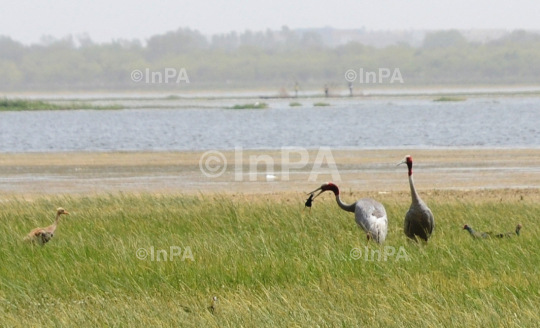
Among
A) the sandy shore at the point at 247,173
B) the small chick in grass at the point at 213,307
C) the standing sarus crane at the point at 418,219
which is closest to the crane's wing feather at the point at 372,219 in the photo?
the standing sarus crane at the point at 418,219

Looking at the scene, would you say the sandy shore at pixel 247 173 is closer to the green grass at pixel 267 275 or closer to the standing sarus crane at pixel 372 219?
the green grass at pixel 267 275

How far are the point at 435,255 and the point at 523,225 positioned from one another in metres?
2.71

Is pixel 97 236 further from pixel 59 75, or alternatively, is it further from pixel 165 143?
pixel 59 75

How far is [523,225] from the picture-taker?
1353 centimetres

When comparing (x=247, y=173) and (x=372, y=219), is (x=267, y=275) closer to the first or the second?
(x=372, y=219)

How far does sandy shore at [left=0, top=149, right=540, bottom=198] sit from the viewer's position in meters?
23.3

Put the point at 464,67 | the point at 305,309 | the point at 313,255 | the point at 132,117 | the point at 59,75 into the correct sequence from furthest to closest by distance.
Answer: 1. the point at 59,75
2. the point at 464,67
3. the point at 132,117
4. the point at 313,255
5. the point at 305,309

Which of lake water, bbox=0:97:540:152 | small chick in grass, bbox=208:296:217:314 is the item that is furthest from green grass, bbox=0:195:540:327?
lake water, bbox=0:97:540:152

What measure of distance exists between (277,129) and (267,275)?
41.4m

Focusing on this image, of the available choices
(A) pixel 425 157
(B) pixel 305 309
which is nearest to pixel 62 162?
(A) pixel 425 157

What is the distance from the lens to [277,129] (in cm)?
5184

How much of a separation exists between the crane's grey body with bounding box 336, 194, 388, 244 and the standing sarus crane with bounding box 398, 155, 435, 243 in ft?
1.07

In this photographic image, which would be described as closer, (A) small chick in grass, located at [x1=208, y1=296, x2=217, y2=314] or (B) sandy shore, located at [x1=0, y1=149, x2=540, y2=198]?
(A) small chick in grass, located at [x1=208, y1=296, x2=217, y2=314]

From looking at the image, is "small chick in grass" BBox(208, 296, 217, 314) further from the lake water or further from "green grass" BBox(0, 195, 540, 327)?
the lake water
